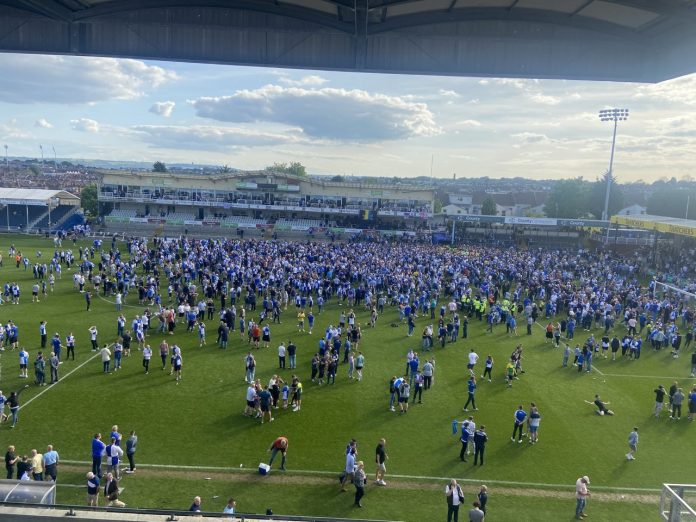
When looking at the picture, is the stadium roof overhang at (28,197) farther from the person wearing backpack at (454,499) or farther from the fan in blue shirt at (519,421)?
the person wearing backpack at (454,499)

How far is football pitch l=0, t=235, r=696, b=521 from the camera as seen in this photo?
34.3 feet

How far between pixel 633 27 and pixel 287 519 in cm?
907

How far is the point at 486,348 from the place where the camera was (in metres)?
20.8

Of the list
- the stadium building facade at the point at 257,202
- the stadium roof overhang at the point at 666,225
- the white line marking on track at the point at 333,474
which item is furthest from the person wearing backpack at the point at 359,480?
the stadium building facade at the point at 257,202

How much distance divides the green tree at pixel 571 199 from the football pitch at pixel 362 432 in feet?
192

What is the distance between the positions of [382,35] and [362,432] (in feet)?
30.7

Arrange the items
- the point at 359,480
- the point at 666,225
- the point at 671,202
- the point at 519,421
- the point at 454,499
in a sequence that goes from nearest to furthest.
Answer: the point at 454,499 < the point at 359,480 < the point at 519,421 < the point at 666,225 < the point at 671,202

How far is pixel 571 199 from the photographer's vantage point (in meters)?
74.2

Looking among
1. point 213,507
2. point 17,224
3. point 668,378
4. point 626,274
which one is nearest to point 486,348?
point 668,378

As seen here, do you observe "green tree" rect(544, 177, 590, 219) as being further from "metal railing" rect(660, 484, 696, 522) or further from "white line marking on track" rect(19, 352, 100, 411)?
"metal railing" rect(660, 484, 696, 522)

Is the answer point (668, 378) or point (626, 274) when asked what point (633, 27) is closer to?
point (668, 378)

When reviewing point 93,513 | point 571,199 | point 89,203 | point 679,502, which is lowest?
point 93,513

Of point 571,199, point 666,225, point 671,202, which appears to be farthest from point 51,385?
point 671,202

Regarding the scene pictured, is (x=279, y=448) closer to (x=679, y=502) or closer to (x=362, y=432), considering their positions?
(x=362, y=432)
